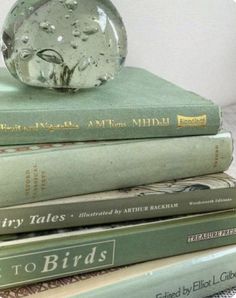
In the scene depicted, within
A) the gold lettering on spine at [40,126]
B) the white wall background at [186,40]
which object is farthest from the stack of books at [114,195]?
the white wall background at [186,40]

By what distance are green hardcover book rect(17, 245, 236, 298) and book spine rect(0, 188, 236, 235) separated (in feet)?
0.13

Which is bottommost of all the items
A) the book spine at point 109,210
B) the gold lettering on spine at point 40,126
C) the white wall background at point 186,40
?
the book spine at point 109,210

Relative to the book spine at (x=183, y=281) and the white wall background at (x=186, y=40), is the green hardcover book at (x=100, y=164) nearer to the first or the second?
the book spine at (x=183, y=281)

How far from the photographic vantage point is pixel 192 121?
44cm

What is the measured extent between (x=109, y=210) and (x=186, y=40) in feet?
1.22

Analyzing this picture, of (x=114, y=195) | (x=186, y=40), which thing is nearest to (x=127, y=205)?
(x=114, y=195)

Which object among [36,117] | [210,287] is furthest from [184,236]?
[36,117]

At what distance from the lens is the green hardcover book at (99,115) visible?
41cm

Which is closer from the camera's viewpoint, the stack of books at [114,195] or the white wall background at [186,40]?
the stack of books at [114,195]

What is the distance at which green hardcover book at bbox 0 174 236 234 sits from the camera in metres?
0.40

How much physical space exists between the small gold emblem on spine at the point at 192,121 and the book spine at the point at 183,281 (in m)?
0.11

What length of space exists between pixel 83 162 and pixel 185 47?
0.37 m

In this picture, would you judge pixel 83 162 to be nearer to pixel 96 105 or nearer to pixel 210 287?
pixel 96 105

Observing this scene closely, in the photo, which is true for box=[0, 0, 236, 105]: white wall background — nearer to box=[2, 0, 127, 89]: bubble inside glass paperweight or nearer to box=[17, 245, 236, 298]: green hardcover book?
box=[2, 0, 127, 89]: bubble inside glass paperweight
